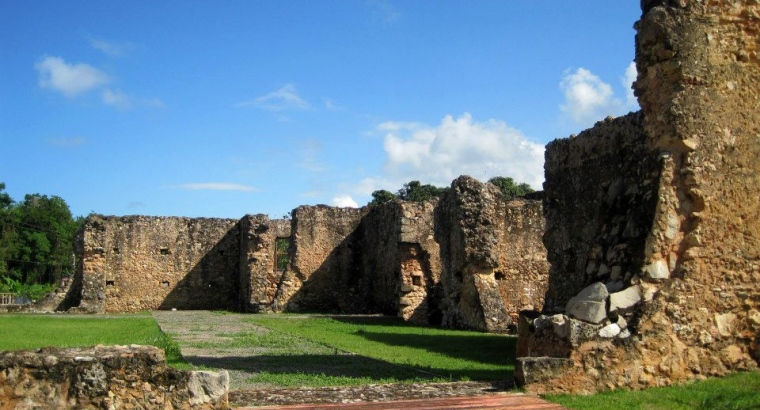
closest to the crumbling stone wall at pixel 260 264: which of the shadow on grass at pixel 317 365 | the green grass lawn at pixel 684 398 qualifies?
the shadow on grass at pixel 317 365

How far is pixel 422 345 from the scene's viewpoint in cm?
1252

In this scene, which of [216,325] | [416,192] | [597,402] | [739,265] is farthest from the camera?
[416,192]

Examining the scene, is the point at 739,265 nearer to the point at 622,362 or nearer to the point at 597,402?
the point at 622,362

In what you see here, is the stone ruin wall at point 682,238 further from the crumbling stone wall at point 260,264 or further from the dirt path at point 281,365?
the crumbling stone wall at point 260,264

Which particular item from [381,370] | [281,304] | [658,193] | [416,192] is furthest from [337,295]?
[416,192]

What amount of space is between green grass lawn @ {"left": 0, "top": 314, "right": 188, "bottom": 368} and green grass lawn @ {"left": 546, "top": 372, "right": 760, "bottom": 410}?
4.81 meters

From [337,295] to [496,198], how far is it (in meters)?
9.72

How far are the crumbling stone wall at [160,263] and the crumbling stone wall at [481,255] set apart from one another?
39.6ft

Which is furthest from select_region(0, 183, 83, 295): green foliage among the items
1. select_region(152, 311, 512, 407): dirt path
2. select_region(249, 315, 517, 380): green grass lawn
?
select_region(152, 311, 512, 407): dirt path

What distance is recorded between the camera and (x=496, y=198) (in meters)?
18.1

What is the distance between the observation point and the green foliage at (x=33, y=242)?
55500 millimetres

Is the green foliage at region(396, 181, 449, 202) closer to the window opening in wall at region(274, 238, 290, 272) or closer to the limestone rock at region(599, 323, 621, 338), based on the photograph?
the window opening in wall at region(274, 238, 290, 272)

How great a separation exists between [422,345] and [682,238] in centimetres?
605

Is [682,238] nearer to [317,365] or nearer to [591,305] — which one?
[591,305]
